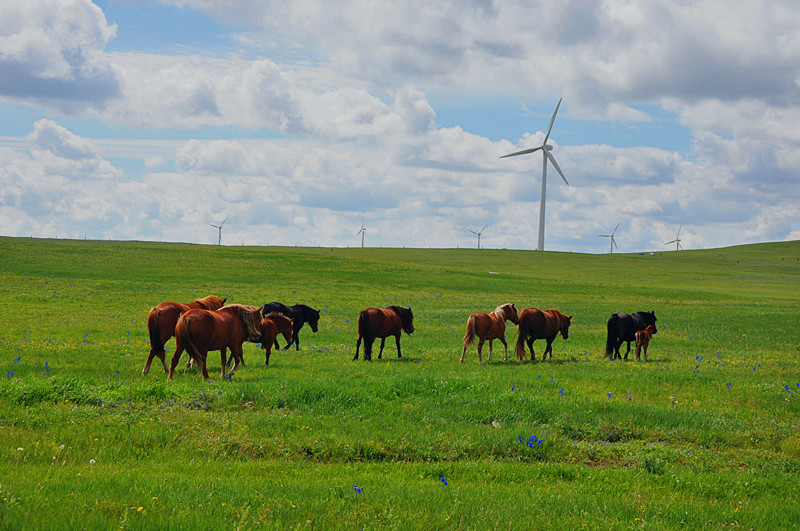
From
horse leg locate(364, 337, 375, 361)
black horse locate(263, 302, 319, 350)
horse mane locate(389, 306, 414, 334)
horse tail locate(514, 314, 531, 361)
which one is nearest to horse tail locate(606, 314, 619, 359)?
horse tail locate(514, 314, 531, 361)

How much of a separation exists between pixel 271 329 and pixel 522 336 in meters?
7.72

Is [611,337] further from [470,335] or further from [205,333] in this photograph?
[205,333]

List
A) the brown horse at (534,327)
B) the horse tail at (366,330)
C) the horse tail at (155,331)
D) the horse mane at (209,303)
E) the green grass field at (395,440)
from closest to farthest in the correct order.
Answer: the green grass field at (395,440) < the horse tail at (155,331) < the horse mane at (209,303) < the horse tail at (366,330) < the brown horse at (534,327)

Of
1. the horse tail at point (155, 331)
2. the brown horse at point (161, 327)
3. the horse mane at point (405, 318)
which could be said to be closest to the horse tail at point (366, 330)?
the horse mane at point (405, 318)

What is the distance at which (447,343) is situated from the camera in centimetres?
2336

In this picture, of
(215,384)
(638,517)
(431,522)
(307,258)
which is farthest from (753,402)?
(307,258)

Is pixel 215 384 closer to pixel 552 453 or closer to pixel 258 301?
pixel 552 453

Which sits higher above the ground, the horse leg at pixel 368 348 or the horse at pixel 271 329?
the horse at pixel 271 329

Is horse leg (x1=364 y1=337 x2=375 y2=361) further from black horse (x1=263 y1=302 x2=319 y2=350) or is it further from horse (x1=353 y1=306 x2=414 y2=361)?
black horse (x1=263 y1=302 x2=319 y2=350)

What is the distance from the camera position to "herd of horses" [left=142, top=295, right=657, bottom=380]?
536 inches

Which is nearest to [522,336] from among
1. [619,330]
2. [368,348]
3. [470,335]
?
[470,335]

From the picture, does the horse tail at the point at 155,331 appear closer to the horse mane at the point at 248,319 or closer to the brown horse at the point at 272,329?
the horse mane at the point at 248,319

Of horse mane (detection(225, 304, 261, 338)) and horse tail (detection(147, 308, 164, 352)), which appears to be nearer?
horse tail (detection(147, 308, 164, 352))

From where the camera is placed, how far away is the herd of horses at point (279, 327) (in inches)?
536
